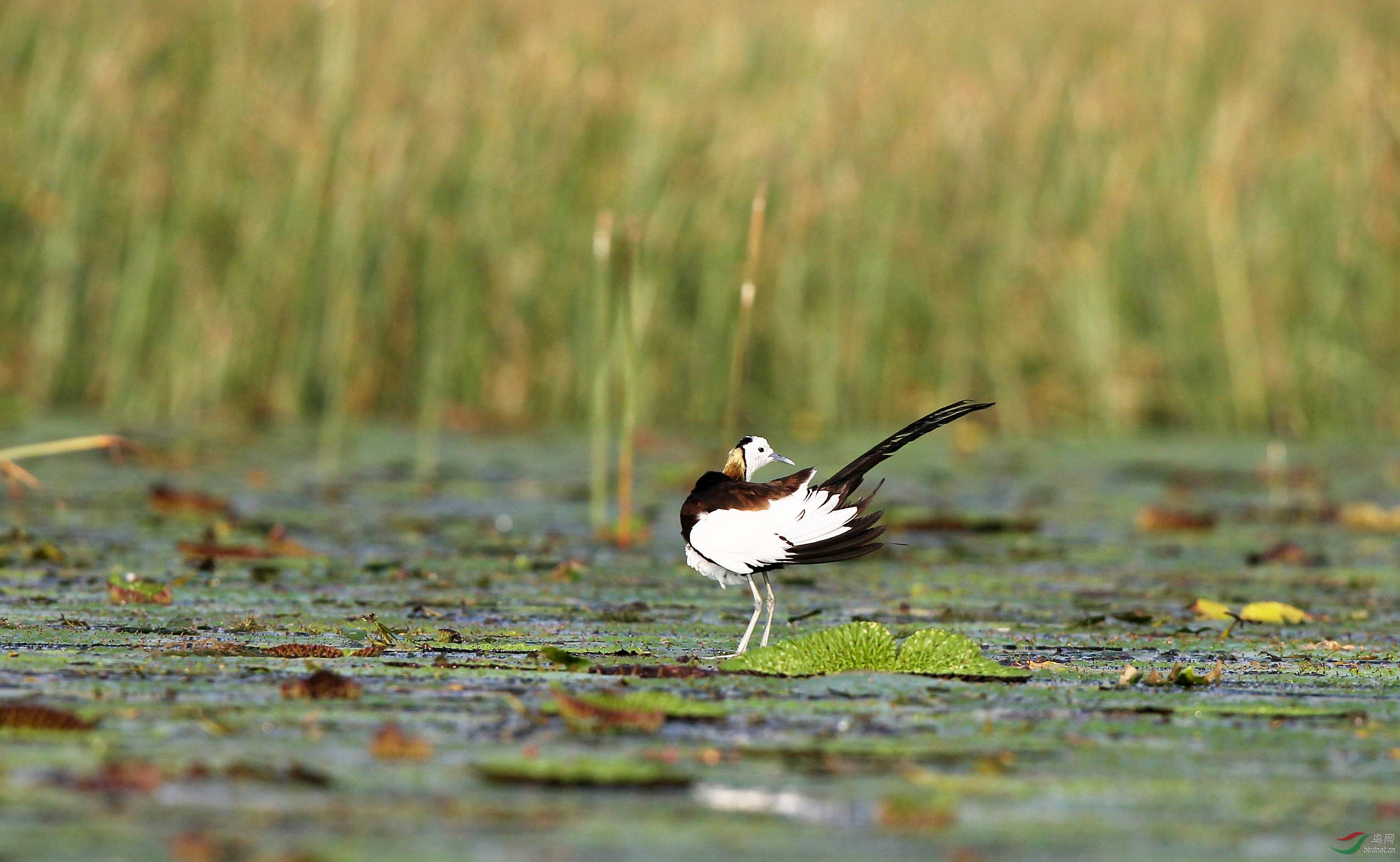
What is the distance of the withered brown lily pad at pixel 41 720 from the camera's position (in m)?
3.59

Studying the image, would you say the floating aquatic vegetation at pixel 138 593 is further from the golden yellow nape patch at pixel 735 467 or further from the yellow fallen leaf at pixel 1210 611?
the yellow fallen leaf at pixel 1210 611

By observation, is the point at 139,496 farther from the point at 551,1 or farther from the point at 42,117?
the point at 551,1

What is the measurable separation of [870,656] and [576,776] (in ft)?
4.81

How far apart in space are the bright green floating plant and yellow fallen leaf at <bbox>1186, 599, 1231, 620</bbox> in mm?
1669

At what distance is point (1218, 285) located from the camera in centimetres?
1162

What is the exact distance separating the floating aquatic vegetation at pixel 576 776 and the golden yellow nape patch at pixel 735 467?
1.82 meters

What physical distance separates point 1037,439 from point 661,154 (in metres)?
3.14

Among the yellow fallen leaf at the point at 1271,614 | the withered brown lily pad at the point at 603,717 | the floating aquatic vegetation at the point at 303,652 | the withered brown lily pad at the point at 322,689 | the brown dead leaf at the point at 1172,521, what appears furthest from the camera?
the brown dead leaf at the point at 1172,521

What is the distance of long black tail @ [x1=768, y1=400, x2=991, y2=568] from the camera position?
4.52 m

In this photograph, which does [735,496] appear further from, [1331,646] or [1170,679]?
[1331,646]

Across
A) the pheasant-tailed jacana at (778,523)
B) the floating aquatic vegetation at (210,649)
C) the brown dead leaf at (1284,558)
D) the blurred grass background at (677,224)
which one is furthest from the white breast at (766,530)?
the blurred grass background at (677,224)

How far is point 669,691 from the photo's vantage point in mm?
4254

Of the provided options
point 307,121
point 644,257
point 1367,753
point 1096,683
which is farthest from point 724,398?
point 1367,753

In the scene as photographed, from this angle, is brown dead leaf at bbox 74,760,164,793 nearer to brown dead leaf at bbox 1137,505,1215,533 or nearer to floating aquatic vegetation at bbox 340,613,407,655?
floating aquatic vegetation at bbox 340,613,407,655
